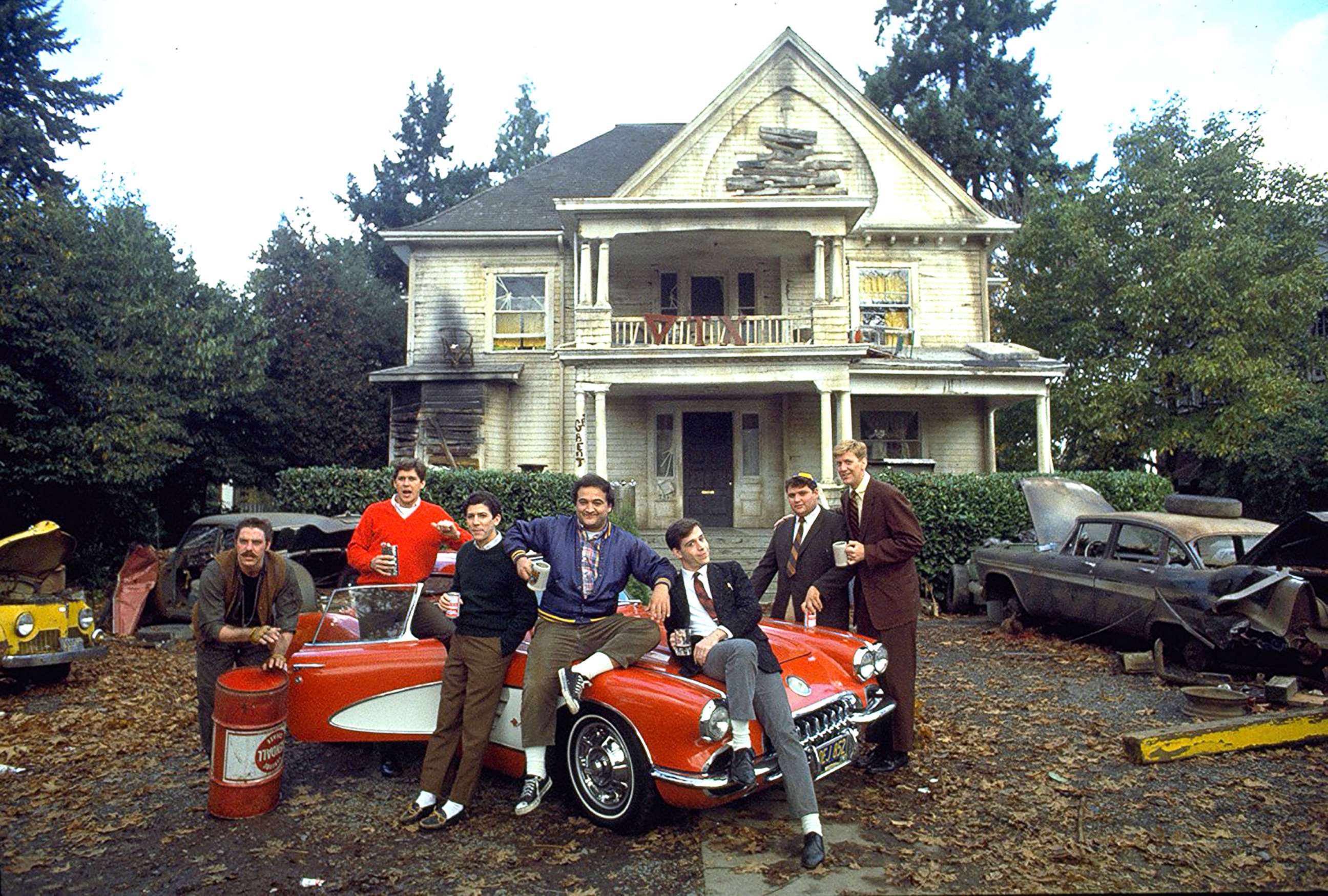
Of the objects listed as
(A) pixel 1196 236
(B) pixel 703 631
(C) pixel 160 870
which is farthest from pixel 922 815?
(A) pixel 1196 236

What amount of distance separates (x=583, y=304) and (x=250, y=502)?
43.7 feet

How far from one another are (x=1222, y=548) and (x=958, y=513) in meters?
4.81

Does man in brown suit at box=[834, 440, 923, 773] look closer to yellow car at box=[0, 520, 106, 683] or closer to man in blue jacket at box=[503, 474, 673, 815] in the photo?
man in blue jacket at box=[503, 474, 673, 815]

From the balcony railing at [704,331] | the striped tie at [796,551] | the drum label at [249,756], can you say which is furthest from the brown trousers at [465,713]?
the balcony railing at [704,331]

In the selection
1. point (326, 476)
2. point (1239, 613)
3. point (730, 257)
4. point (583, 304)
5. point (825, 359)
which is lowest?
point (1239, 613)

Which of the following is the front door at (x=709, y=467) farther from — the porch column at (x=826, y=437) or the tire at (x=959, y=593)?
the tire at (x=959, y=593)

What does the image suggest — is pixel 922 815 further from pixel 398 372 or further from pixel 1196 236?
pixel 1196 236

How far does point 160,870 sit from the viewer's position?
12.6 ft

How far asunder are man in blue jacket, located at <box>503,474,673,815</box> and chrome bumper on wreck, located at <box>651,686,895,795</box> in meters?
0.63

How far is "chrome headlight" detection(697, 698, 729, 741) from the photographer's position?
12.4 feet

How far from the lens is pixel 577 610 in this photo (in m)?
4.43

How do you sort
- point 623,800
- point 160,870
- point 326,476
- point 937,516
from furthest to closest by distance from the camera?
point 326,476 < point 937,516 < point 623,800 < point 160,870

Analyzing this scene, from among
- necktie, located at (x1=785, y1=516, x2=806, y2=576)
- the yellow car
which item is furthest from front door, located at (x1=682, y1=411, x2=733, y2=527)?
necktie, located at (x1=785, y1=516, x2=806, y2=576)

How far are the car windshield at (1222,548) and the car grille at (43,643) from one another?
10.2 metres
